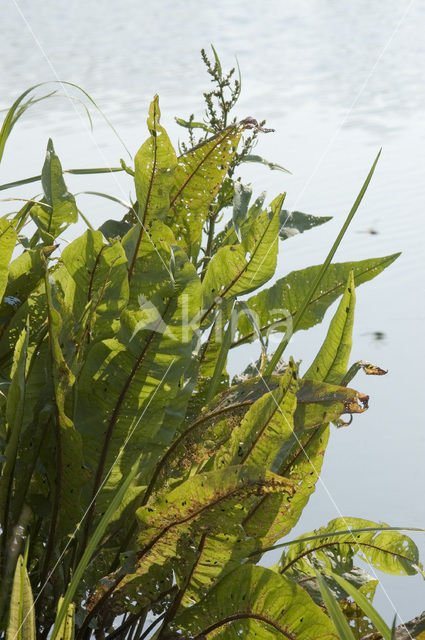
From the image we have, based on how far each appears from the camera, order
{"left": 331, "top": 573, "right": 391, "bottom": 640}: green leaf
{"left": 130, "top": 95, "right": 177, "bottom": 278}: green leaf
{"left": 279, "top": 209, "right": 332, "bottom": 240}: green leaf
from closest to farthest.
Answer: {"left": 331, "top": 573, "right": 391, "bottom": 640}: green leaf → {"left": 130, "top": 95, "right": 177, "bottom": 278}: green leaf → {"left": 279, "top": 209, "right": 332, "bottom": 240}: green leaf

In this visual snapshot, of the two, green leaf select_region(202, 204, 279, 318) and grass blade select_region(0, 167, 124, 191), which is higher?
grass blade select_region(0, 167, 124, 191)

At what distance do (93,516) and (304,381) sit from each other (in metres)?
0.13

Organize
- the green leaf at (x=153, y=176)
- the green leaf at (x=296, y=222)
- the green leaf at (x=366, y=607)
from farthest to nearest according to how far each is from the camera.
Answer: the green leaf at (x=296, y=222), the green leaf at (x=153, y=176), the green leaf at (x=366, y=607)

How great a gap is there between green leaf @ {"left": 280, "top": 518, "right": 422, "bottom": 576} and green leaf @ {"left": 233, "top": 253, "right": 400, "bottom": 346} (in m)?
0.13

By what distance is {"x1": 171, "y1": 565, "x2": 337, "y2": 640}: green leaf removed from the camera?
366 mm

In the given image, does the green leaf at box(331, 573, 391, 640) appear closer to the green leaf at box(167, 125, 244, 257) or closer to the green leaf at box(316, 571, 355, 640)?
the green leaf at box(316, 571, 355, 640)

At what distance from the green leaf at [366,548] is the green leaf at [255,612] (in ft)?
0.20

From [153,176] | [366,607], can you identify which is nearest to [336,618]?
[366,607]

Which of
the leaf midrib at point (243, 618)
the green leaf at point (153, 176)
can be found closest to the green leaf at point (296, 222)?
the green leaf at point (153, 176)

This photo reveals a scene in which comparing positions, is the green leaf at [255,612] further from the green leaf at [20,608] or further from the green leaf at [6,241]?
the green leaf at [6,241]

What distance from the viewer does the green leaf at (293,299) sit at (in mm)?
487

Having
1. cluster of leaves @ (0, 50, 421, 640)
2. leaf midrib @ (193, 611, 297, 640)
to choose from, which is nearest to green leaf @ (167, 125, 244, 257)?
cluster of leaves @ (0, 50, 421, 640)

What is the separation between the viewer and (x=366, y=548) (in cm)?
45

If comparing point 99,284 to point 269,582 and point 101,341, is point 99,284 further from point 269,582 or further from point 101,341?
point 269,582
